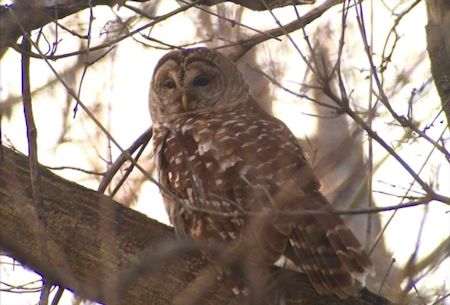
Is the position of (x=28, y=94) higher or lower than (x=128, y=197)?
higher

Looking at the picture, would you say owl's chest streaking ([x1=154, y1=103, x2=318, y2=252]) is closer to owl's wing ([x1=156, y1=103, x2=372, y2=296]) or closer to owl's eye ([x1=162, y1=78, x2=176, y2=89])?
owl's wing ([x1=156, y1=103, x2=372, y2=296])

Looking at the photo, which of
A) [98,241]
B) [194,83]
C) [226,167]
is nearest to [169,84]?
[194,83]

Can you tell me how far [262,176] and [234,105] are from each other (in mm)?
1712

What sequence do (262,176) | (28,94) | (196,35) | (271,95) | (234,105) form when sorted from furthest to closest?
(234,105) → (196,35) → (271,95) → (262,176) → (28,94)

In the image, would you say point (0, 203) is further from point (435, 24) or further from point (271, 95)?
point (435, 24)

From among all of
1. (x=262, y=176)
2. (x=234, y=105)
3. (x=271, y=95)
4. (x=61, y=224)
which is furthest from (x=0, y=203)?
(x=234, y=105)

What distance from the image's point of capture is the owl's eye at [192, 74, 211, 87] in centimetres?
600

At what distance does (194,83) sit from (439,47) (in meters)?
2.18

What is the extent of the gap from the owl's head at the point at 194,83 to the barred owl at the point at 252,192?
216 millimetres

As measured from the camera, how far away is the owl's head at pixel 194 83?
585cm

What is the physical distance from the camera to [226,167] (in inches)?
169

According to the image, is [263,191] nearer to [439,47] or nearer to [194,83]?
[439,47]

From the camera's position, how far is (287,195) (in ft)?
10.9

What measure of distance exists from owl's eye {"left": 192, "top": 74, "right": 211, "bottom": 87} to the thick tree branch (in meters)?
2.10
